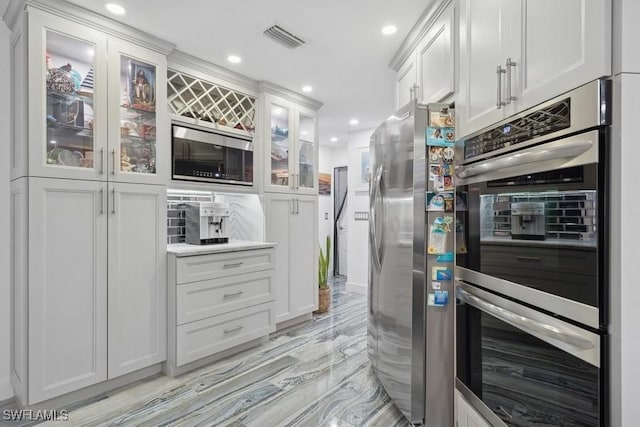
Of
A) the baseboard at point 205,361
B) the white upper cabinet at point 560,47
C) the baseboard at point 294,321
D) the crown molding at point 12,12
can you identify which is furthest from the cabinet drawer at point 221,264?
the white upper cabinet at point 560,47

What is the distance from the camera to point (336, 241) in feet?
20.6

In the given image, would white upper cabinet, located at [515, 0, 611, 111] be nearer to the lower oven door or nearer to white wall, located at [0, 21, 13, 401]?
the lower oven door

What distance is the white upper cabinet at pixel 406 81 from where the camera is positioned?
2.37 metres

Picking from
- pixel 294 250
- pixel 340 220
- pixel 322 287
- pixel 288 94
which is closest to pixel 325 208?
pixel 340 220

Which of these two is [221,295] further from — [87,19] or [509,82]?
[509,82]

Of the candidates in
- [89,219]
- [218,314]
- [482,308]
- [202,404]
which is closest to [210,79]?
[89,219]

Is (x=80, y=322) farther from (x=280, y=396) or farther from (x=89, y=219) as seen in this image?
(x=280, y=396)

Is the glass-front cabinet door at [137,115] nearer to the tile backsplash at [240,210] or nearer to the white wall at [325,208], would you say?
the tile backsplash at [240,210]

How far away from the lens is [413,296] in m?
1.76

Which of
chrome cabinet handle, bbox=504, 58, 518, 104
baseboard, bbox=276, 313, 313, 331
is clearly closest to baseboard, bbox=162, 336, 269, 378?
baseboard, bbox=276, 313, 313, 331

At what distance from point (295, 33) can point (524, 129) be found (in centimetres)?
179

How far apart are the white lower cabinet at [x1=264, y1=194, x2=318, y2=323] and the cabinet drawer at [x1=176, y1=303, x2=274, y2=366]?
0.35 meters

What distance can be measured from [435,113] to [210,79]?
2.03m

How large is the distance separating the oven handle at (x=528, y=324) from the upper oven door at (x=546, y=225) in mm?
53
